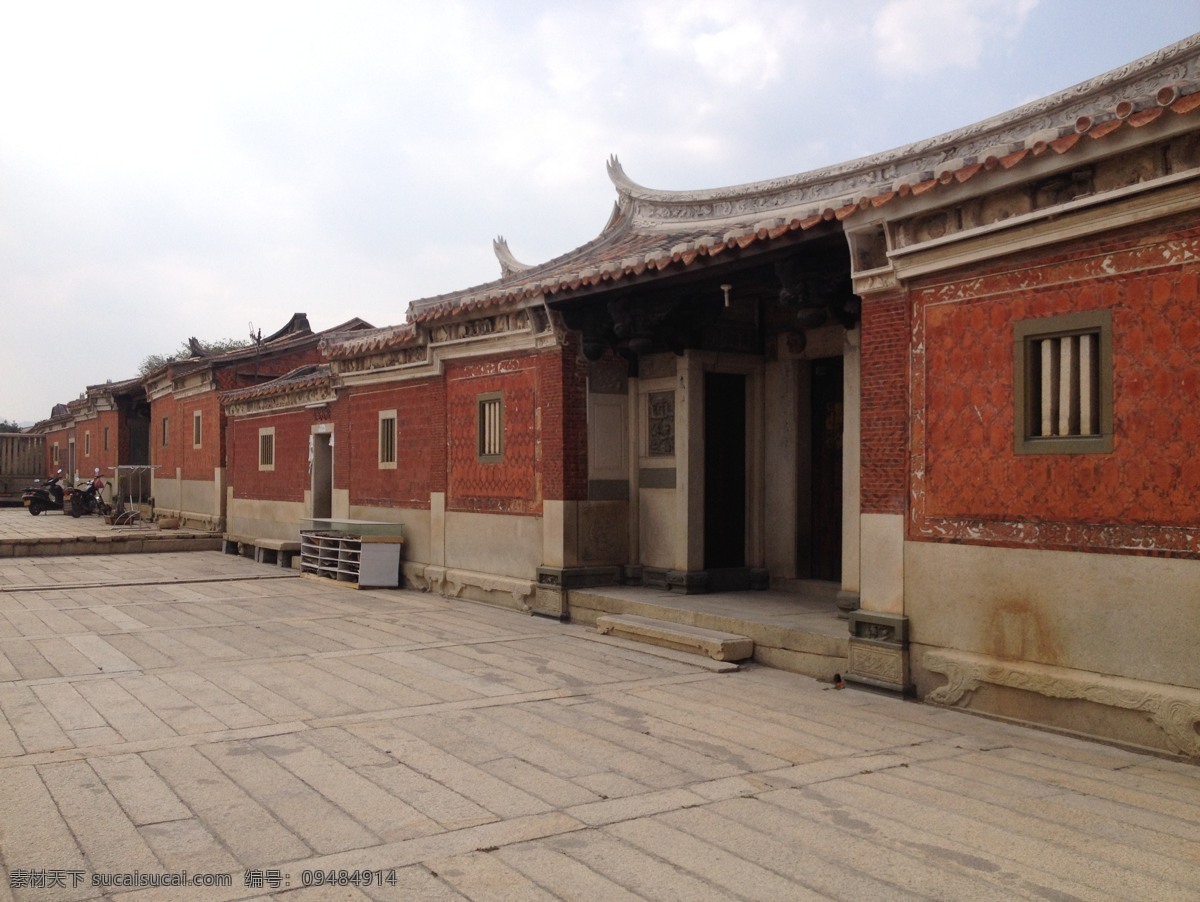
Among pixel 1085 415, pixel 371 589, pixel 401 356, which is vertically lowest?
pixel 371 589

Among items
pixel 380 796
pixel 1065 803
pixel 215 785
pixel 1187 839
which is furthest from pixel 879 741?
pixel 215 785

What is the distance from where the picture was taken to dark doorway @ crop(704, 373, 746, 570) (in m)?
9.85

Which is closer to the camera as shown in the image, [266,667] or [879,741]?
[879,741]

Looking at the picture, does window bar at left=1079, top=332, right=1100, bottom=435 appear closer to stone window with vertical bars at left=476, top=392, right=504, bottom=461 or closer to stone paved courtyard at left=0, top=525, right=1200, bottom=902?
stone paved courtyard at left=0, top=525, right=1200, bottom=902

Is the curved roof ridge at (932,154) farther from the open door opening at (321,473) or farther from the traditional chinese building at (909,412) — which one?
the open door opening at (321,473)

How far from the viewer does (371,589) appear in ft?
41.1

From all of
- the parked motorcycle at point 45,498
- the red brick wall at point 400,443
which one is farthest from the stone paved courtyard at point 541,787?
the parked motorcycle at point 45,498

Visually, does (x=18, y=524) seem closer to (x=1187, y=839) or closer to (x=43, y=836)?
(x=43, y=836)

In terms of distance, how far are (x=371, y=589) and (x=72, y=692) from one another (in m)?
6.09

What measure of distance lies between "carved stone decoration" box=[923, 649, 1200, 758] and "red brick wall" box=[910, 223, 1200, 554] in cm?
71

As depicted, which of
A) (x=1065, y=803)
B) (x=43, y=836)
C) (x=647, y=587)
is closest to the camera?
(x=43, y=836)

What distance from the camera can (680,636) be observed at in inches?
310

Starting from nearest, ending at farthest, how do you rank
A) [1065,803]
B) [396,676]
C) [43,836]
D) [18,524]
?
[43,836], [1065,803], [396,676], [18,524]

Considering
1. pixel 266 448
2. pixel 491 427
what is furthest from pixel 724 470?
pixel 266 448
